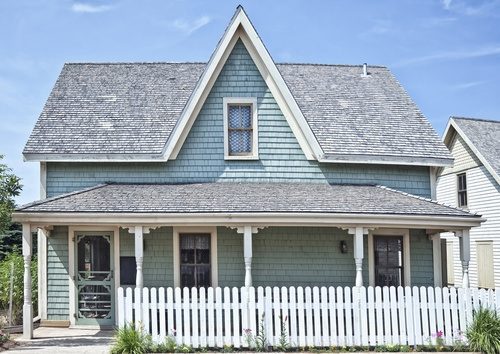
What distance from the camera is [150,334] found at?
37.3ft

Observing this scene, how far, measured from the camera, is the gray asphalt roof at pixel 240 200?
42.7ft

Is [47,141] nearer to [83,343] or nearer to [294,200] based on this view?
[83,343]

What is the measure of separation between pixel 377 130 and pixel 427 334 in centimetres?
694

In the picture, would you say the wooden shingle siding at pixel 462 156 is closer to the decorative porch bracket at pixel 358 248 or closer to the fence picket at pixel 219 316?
the decorative porch bracket at pixel 358 248

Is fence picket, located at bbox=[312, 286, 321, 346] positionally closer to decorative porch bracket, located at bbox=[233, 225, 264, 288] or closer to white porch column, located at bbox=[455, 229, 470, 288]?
decorative porch bracket, located at bbox=[233, 225, 264, 288]

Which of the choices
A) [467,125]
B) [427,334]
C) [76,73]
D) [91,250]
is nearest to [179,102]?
[76,73]

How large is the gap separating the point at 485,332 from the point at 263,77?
8560 mm

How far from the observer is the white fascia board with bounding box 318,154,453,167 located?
15.5 m

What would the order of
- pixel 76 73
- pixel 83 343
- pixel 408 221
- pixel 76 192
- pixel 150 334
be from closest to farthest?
pixel 150 334
pixel 83 343
pixel 408 221
pixel 76 192
pixel 76 73

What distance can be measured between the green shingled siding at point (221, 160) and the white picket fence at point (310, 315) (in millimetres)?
4553

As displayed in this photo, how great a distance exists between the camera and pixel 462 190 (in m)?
24.6

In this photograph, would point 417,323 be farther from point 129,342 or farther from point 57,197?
point 57,197

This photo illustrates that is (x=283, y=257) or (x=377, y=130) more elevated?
(x=377, y=130)

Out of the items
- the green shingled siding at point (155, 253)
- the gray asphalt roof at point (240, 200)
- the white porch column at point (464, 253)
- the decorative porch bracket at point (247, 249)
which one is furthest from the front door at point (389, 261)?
the green shingled siding at point (155, 253)
